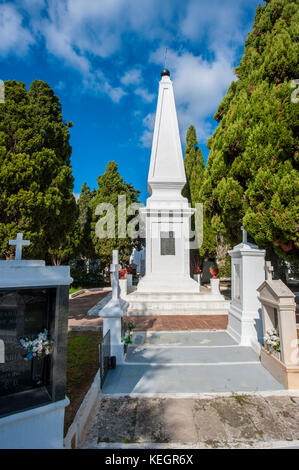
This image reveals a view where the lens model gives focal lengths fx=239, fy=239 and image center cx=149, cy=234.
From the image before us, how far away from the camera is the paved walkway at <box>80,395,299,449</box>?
3.09 metres

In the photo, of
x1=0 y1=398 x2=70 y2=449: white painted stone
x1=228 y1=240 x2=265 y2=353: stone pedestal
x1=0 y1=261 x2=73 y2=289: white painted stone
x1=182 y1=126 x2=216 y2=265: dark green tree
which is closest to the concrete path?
x1=228 y1=240 x2=265 y2=353: stone pedestal

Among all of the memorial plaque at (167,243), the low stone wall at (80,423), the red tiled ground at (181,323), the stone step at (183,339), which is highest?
the memorial plaque at (167,243)

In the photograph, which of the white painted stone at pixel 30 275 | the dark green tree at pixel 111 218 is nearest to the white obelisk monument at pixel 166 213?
the dark green tree at pixel 111 218

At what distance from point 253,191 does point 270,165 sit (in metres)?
0.85

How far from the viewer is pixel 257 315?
6.79m

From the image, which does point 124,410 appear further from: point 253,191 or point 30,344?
point 253,191

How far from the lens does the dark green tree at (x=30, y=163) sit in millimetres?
8094

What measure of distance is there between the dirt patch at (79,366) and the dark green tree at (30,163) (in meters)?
3.76

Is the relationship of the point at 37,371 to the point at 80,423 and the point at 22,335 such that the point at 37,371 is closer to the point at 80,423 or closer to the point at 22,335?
the point at 22,335

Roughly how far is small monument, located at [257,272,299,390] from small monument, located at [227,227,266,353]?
1.37 m

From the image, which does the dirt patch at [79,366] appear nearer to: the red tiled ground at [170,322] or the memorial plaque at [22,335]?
the memorial plaque at [22,335]

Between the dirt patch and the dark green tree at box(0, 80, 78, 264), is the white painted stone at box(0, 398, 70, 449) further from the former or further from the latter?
the dark green tree at box(0, 80, 78, 264)

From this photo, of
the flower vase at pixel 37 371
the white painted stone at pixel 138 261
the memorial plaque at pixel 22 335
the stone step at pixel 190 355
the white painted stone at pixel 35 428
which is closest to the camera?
the white painted stone at pixel 35 428
